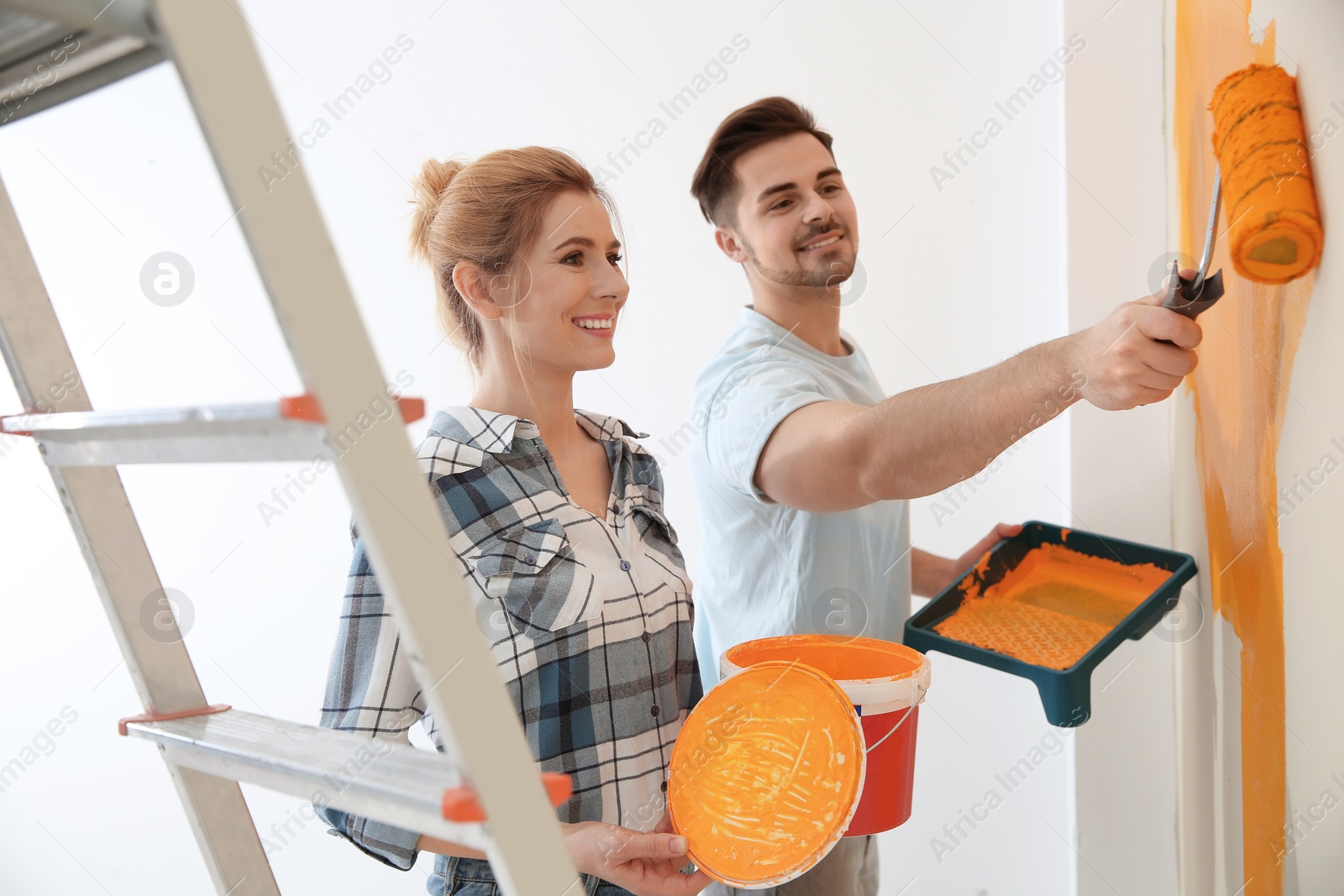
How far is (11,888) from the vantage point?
2.51 m

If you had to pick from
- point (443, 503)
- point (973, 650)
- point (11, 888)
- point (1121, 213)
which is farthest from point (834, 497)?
point (11, 888)

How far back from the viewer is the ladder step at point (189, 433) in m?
0.43

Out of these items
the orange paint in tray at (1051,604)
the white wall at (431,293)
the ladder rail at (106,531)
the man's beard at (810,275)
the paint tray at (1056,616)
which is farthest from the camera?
the white wall at (431,293)

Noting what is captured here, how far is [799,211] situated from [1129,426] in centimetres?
67

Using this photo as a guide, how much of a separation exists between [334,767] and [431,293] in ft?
5.55

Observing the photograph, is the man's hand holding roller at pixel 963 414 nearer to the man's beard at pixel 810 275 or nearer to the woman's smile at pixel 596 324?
the woman's smile at pixel 596 324

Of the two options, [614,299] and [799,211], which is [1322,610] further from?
[799,211]

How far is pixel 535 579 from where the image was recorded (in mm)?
1018

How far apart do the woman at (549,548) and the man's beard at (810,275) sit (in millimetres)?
400

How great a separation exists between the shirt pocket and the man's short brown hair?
2.74 ft

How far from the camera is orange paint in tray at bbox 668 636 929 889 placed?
Result: 0.87 metres

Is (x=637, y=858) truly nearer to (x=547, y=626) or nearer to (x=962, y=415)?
(x=547, y=626)

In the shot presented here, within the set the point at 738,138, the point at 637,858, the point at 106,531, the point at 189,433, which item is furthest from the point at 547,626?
the point at 738,138

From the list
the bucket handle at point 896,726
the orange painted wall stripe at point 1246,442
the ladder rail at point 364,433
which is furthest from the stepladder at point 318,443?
the orange painted wall stripe at point 1246,442
